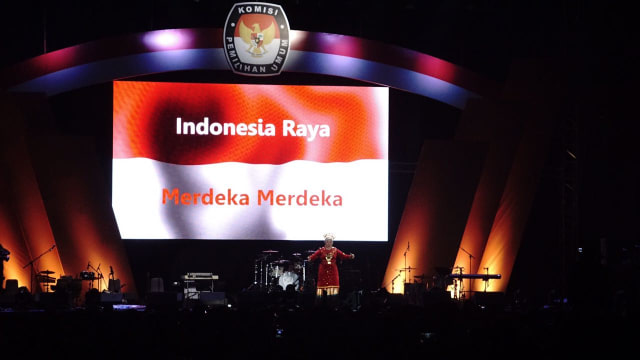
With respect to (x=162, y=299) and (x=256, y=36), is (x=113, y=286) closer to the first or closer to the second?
(x=162, y=299)

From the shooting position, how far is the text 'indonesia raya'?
14773mm

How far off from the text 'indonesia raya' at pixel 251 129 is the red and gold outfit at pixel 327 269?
2657 millimetres

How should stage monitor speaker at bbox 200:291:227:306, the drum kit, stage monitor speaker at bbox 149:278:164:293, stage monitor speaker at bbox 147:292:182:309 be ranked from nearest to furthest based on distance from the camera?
stage monitor speaker at bbox 147:292:182:309
stage monitor speaker at bbox 200:291:227:306
stage monitor speaker at bbox 149:278:164:293
the drum kit

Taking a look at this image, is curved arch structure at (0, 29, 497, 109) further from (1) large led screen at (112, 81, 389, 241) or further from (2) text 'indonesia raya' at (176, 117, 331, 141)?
(2) text 'indonesia raya' at (176, 117, 331, 141)

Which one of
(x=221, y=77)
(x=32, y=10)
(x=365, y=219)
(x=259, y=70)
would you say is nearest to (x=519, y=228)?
(x=365, y=219)

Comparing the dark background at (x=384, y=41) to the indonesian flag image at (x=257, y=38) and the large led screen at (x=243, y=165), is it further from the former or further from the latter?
the indonesian flag image at (x=257, y=38)

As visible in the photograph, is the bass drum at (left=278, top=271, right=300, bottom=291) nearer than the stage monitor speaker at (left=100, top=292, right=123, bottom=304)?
No

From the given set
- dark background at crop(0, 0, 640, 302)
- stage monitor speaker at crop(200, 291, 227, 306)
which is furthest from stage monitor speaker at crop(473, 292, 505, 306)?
stage monitor speaker at crop(200, 291, 227, 306)

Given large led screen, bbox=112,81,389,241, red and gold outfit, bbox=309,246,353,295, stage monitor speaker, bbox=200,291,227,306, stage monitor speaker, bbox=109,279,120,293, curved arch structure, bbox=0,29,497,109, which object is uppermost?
curved arch structure, bbox=0,29,497,109

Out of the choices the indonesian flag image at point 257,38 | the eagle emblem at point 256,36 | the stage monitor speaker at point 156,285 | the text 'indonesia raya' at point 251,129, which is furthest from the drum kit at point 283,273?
→ the eagle emblem at point 256,36

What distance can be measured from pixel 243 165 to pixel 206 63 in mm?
2073

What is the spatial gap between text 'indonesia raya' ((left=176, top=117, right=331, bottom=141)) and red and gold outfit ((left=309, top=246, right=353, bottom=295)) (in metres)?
2.66

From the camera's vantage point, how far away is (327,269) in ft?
43.3

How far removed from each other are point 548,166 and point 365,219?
11.8ft
